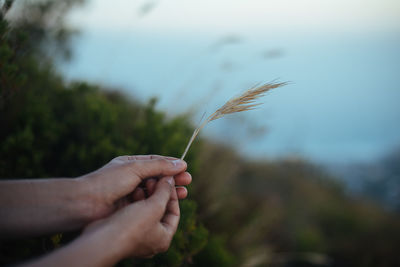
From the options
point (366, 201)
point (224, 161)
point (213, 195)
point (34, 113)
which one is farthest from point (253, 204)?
point (366, 201)

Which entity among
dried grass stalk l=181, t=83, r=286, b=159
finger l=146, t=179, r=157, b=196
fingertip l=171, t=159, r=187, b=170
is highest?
→ dried grass stalk l=181, t=83, r=286, b=159

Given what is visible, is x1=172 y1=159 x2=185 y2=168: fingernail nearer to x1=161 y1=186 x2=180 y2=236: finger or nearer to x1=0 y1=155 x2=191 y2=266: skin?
x1=0 y1=155 x2=191 y2=266: skin

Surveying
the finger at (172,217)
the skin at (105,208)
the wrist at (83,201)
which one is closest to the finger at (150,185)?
the skin at (105,208)

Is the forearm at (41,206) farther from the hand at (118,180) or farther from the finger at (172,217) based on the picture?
the finger at (172,217)

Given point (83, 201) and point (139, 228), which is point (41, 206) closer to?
point (83, 201)

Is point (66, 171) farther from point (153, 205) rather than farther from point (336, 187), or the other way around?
point (336, 187)

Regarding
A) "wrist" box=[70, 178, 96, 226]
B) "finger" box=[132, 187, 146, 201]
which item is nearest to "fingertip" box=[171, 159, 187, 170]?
"finger" box=[132, 187, 146, 201]

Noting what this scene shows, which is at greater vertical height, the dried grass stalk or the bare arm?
the dried grass stalk

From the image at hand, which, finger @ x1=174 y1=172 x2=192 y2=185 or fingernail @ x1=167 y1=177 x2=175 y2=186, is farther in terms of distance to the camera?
finger @ x1=174 y1=172 x2=192 y2=185
